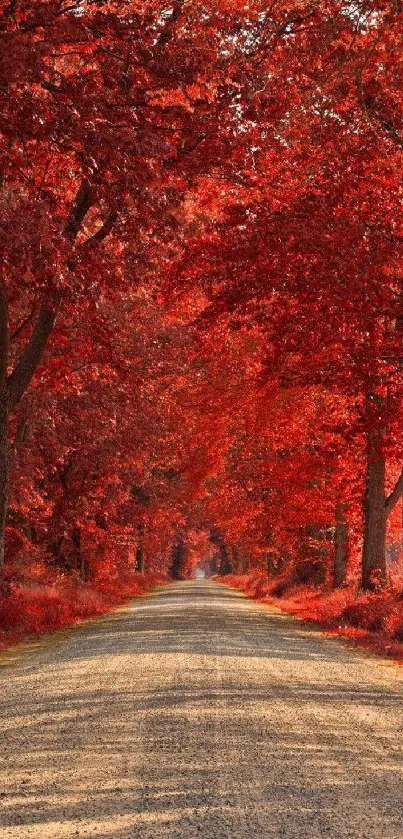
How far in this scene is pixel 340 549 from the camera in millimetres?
29141

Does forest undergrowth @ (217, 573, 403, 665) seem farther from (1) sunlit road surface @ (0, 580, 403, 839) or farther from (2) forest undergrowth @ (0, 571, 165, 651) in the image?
(2) forest undergrowth @ (0, 571, 165, 651)

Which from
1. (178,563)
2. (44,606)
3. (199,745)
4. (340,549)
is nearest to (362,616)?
(44,606)

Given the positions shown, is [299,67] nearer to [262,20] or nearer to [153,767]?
[262,20]

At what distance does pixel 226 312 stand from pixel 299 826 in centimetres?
1392

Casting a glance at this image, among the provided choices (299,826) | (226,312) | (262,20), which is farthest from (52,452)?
(299,826)

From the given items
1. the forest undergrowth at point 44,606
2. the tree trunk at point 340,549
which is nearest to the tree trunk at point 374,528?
the tree trunk at point 340,549

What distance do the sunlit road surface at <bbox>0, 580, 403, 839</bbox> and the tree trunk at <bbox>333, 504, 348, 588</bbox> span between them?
1418 cm

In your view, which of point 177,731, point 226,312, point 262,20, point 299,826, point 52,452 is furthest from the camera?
point 52,452

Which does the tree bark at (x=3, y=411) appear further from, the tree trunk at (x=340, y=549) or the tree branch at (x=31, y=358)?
the tree trunk at (x=340, y=549)

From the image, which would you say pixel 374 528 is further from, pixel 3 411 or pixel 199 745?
pixel 199 745

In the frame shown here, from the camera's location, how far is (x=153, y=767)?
254 inches

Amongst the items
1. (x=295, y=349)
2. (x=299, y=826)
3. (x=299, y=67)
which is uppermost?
(x=299, y=67)

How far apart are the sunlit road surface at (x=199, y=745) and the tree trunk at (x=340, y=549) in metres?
14.2

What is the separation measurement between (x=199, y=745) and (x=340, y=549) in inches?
885
